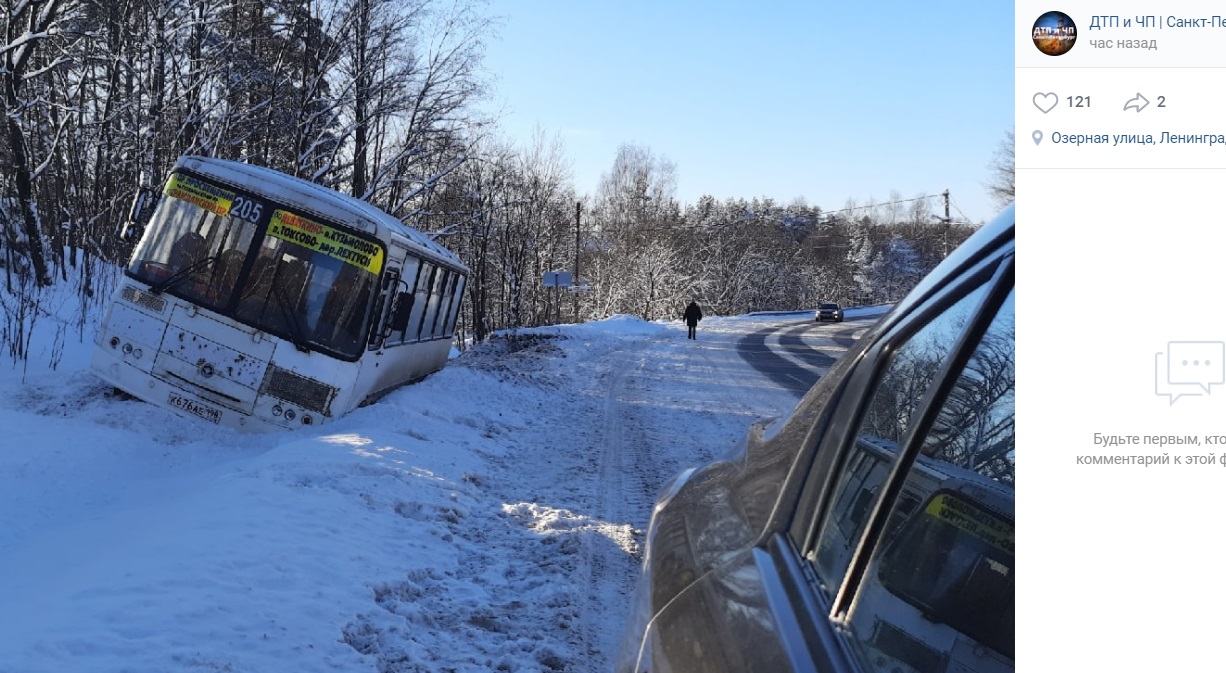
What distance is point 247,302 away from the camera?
11.3 meters

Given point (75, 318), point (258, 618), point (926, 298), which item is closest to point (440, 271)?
point (75, 318)

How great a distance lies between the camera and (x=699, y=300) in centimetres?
8194

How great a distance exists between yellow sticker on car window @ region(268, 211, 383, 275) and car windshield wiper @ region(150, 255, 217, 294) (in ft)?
3.00

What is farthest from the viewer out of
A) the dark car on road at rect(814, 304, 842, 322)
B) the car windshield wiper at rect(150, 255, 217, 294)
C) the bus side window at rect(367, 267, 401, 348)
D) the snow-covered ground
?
the dark car on road at rect(814, 304, 842, 322)

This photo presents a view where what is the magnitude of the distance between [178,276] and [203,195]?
1.03 metres

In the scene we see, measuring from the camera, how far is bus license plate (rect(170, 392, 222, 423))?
11039 mm

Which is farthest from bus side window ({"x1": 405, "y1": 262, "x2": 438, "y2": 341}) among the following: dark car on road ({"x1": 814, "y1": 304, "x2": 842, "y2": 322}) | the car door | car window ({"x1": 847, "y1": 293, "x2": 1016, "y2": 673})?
dark car on road ({"x1": 814, "y1": 304, "x2": 842, "y2": 322})

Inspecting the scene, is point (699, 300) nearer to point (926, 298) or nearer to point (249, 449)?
point (249, 449)

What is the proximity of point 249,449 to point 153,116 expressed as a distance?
17.6m
